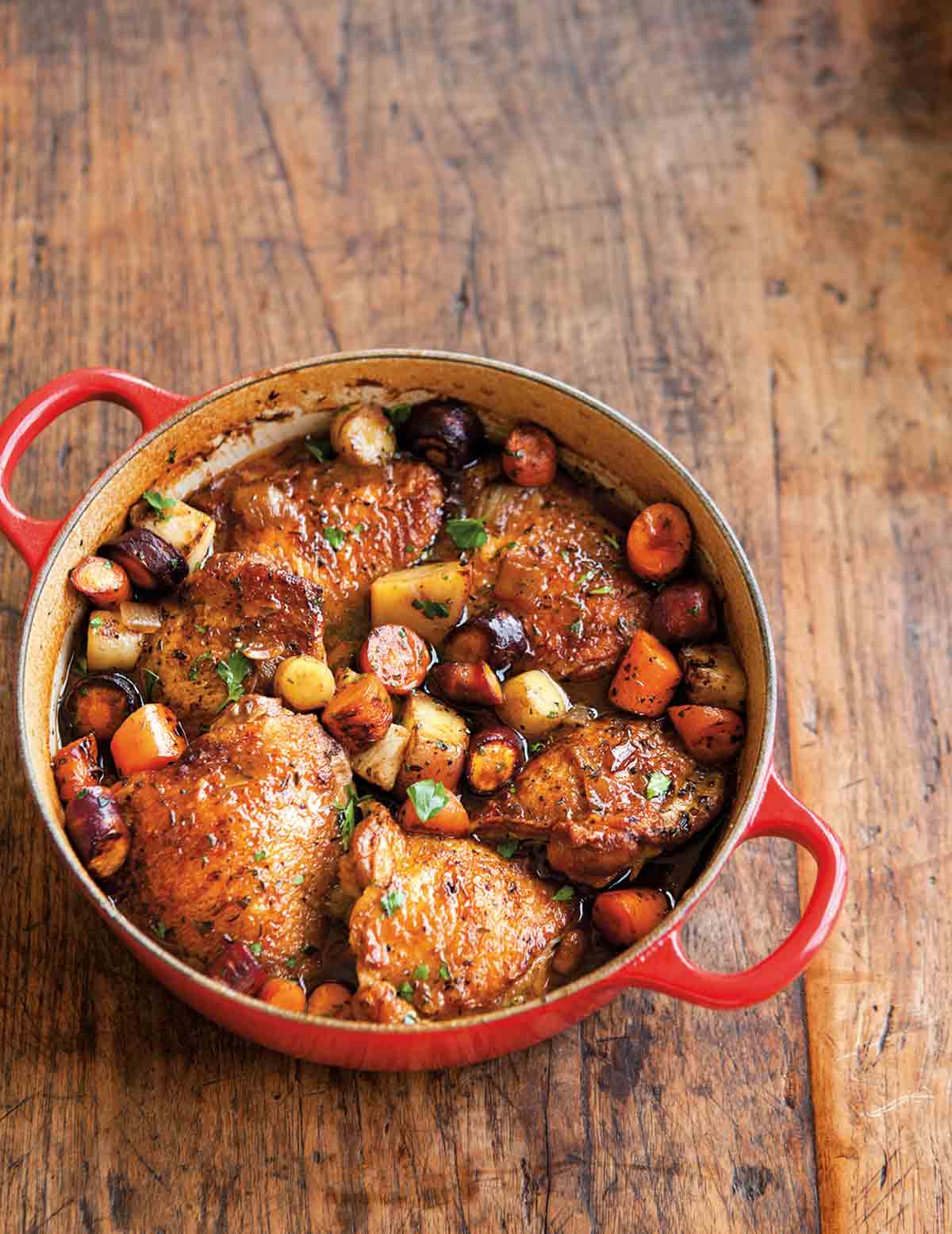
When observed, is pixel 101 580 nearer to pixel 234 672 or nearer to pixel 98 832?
pixel 234 672

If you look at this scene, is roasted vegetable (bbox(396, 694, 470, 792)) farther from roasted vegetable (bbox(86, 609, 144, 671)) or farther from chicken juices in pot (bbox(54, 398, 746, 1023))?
roasted vegetable (bbox(86, 609, 144, 671))

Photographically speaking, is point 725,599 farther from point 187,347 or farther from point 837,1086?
point 187,347

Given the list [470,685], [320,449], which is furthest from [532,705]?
[320,449]

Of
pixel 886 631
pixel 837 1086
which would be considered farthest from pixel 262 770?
pixel 886 631

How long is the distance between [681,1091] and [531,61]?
2.73 m

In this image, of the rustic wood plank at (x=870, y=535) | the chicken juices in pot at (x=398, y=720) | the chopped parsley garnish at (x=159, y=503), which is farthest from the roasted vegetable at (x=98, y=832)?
the rustic wood plank at (x=870, y=535)

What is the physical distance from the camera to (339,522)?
2695 millimetres

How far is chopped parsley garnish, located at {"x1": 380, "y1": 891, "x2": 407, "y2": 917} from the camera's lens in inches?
88.1

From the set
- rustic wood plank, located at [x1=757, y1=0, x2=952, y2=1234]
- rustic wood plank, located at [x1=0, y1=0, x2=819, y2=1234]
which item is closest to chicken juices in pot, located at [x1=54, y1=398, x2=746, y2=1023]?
rustic wood plank, located at [x1=0, y1=0, x2=819, y2=1234]

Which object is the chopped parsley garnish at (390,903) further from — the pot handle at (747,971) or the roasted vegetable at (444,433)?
the roasted vegetable at (444,433)

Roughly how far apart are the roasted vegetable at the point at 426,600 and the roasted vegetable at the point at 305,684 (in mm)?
201

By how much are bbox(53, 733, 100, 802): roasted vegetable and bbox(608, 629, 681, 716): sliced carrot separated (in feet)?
3.35

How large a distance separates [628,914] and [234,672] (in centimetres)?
88

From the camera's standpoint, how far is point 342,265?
333 centimetres
